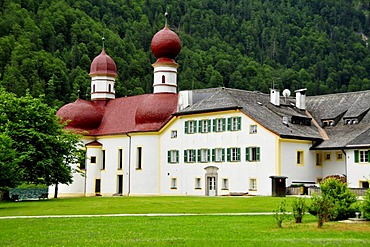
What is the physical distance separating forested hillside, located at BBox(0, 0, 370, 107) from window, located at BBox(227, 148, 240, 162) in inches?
2063

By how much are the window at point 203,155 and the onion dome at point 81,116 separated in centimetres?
1526

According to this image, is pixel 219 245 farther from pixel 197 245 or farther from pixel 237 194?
pixel 237 194

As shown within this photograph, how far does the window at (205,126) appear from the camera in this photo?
59.9 metres

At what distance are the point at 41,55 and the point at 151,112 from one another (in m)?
55.4

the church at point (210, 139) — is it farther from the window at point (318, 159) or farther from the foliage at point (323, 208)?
the foliage at point (323, 208)

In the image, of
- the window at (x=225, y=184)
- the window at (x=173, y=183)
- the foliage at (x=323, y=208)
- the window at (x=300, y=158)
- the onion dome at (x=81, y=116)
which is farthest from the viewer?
the onion dome at (x=81, y=116)

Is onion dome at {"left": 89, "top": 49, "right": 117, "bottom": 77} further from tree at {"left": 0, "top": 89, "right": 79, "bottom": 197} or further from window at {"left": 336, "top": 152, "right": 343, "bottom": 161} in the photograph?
window at {"left": 336, "top": 152, "right": 343, "bottom": 161}

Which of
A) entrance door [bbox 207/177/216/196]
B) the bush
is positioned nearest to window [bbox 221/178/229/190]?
entrance door [bbox 207/177/216/196]

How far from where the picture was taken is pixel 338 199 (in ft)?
92.4

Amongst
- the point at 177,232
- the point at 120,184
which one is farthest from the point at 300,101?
the point at 177,232

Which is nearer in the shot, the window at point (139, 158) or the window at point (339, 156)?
the window at point (339, 156)

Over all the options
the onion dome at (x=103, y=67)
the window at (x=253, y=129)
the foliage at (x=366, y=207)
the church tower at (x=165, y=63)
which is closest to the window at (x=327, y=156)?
the window at (x=253, y=129)

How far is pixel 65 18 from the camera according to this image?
136 meters

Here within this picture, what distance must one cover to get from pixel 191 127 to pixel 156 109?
5.57 meters
